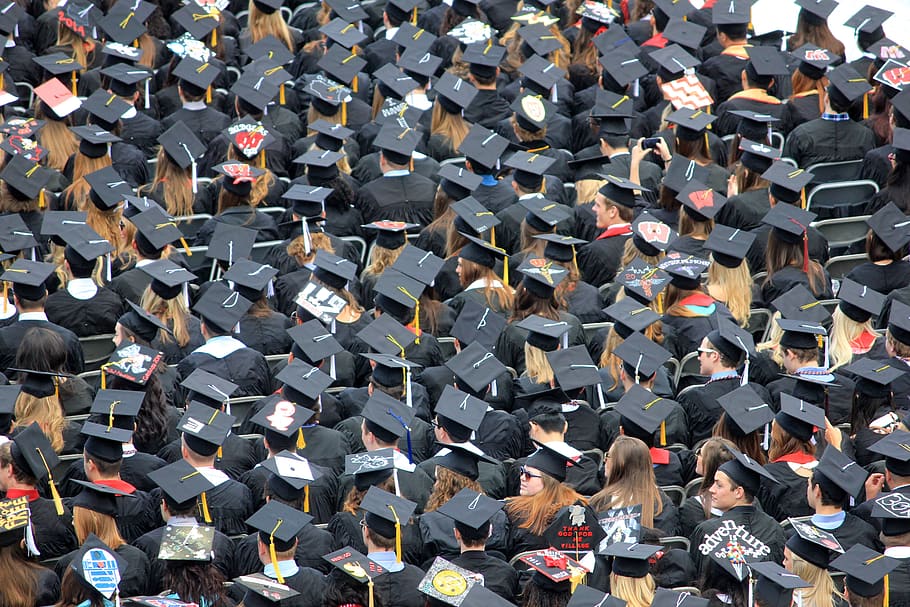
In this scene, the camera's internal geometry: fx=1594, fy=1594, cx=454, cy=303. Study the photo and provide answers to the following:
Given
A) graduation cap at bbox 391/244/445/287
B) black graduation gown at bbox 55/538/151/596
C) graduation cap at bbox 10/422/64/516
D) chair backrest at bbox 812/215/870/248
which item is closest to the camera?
black graduation gown at bbox 55/538/151/596

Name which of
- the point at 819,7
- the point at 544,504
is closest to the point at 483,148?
the point at 819,7

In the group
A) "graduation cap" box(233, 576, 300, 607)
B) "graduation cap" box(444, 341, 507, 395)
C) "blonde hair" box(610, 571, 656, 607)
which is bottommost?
"graduation cap" box(444, 341, 507, 395)

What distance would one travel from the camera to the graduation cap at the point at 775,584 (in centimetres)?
699

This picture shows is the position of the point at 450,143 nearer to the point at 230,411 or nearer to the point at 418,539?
the point at 230,411

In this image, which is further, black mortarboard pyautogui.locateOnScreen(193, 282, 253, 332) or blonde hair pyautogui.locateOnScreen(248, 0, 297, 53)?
blonde hair pyautogui.locateOnScreen(248, 0, 297, 53)

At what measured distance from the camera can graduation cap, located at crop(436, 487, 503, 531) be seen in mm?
7312

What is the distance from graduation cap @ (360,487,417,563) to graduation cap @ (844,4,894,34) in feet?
20.4

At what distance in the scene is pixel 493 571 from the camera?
731cm

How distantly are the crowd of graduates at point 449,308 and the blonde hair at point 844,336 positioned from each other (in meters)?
0.02

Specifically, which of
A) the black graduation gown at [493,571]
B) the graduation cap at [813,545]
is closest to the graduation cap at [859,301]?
the graduation cap at [813,545]

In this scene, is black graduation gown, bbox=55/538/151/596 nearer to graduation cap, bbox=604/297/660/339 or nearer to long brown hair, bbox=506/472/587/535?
long brown hair, bbox=506/472/587/535

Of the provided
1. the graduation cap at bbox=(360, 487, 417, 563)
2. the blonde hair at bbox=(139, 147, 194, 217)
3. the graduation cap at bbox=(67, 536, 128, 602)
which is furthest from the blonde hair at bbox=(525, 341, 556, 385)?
the blonde hair at bbox=(139, 147, 194, 217)

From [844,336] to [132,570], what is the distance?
4205 mm

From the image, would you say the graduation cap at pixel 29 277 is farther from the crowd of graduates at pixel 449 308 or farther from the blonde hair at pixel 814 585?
the blonde hair at pixel 814 585
